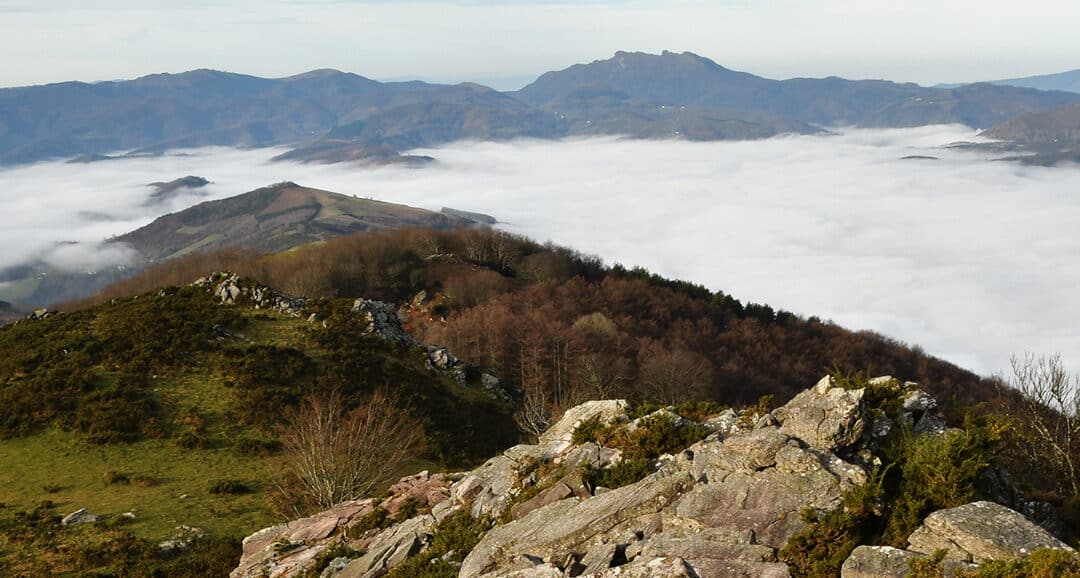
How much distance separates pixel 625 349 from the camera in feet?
254

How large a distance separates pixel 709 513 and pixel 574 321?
236 ft

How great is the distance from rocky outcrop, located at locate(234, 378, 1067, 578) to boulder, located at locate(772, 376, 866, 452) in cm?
3

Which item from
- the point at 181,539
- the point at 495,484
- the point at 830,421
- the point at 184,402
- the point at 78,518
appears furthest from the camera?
the point at 184,402

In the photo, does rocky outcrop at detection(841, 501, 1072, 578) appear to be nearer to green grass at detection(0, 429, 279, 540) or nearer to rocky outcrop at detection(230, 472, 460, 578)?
rocky outcrop at detection(230, 472, 460, 578)

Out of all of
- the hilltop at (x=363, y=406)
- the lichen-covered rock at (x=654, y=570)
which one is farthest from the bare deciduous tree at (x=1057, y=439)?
the lichen-covered rock at (x=654, y=570)

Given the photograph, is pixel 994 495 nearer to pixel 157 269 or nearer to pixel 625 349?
pixel 625 349

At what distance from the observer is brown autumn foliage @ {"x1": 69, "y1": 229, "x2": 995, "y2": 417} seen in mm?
68750

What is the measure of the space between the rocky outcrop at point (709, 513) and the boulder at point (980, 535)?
2cm

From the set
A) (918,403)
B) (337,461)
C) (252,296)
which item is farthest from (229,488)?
(918,403)

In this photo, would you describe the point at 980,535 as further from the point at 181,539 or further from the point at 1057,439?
the point at 181,539

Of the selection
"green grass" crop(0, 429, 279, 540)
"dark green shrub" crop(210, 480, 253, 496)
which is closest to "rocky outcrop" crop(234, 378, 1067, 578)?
"green grass" crop(0, 429, 279, 540)

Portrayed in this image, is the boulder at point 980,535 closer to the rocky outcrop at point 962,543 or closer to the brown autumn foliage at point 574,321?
the rocky outcrop at point 962,543

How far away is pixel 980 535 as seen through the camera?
11.7m

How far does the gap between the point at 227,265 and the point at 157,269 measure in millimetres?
29125
